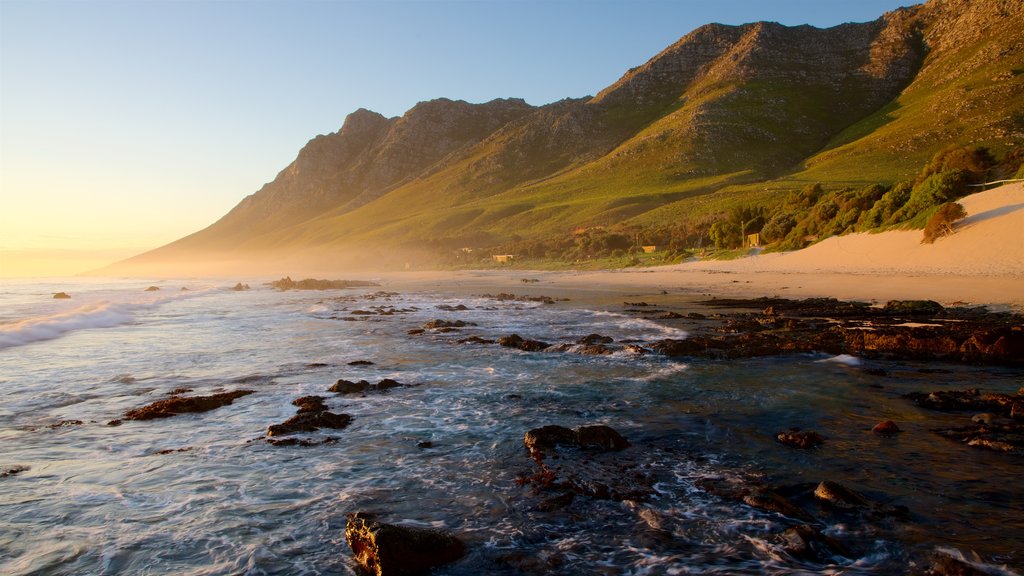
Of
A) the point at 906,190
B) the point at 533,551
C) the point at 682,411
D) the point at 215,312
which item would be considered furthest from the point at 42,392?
the point at 906,190

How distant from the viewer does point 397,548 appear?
5434mm

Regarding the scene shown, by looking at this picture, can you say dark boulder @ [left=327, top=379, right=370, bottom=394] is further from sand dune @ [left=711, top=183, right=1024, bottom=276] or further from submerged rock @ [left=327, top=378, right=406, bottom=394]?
sand dune @ [left=711, top=183, right=1024, bottom=276]

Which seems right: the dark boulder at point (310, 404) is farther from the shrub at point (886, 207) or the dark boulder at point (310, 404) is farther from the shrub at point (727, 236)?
the shrub at point (727, 236)

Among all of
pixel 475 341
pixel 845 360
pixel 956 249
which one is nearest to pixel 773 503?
pixel 845 360

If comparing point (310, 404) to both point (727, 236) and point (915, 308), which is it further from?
point (727, 236)

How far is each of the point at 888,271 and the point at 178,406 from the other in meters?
35.1

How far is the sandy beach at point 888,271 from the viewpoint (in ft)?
82.2

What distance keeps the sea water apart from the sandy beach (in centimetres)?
1507

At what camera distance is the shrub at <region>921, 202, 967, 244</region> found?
105 ft

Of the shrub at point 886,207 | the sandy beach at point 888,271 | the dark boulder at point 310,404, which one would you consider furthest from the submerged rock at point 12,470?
the shrub at point 886,207

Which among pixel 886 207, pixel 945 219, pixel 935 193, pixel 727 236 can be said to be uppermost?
pixel 935 193

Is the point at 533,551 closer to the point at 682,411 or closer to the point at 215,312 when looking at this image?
the point at 682,411

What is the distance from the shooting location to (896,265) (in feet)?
108

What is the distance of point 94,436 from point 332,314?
2182cm
